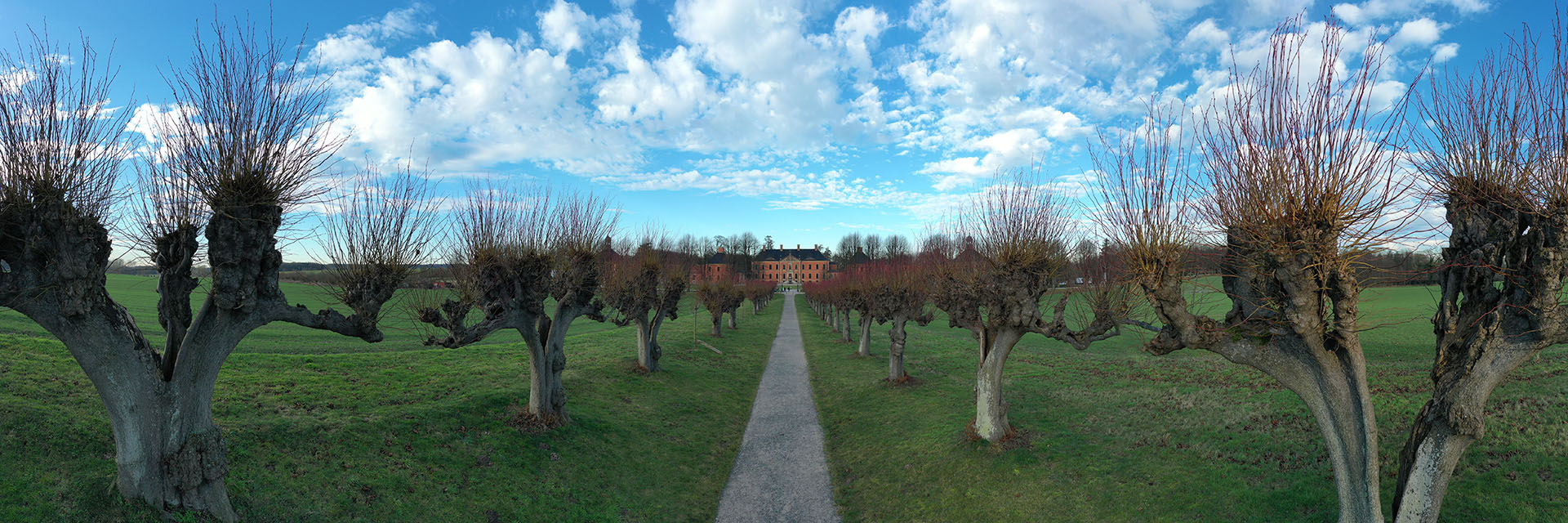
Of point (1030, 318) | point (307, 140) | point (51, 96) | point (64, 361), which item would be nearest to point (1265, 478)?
point (1030, 318)

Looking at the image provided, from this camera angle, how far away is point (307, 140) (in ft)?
30.4

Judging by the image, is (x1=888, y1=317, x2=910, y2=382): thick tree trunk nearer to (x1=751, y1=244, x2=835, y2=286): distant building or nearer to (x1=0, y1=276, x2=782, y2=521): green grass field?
(x1=0, y1=276, x2=782, y2=521): green grass field

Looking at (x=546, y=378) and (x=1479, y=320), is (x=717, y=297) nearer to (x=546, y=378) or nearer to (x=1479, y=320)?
(x=546, y=378)

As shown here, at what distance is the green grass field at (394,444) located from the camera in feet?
30.0

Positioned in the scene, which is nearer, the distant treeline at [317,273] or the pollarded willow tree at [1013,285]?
the distant treeline at [317,273]

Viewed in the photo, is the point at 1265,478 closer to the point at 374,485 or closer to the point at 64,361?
the point at 374,485

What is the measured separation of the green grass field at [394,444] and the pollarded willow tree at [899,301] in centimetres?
726

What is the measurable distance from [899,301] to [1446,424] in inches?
781

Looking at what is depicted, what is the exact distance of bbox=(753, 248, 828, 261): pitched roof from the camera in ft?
563

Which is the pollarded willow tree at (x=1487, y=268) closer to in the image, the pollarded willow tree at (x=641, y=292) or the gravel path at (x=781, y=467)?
the gravel path at (x=781, y=467)

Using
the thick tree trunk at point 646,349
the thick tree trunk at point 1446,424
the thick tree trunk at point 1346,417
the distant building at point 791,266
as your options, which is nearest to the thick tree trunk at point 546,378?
the thick tree trunk at point 646,349

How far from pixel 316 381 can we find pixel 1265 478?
2253 cm

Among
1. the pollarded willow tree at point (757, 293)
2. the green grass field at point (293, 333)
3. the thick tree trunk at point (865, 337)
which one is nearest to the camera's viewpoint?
the green grass field at point (293, 333)

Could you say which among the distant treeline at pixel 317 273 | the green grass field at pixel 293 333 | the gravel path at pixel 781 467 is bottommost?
the gravel path at pixel 781 467
